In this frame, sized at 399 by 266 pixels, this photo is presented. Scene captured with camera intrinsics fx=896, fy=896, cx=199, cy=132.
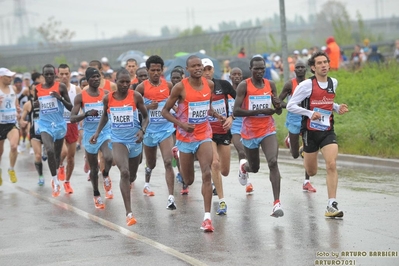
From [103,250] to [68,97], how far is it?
5.95m

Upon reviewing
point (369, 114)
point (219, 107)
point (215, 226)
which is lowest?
point (215, 226)

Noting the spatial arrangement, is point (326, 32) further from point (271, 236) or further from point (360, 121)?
point (271, 236)

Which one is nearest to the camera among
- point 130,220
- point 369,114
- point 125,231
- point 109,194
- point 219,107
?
point 125,231

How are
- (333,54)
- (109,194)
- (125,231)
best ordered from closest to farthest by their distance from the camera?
(125,231) < (109,194) < (333,54)

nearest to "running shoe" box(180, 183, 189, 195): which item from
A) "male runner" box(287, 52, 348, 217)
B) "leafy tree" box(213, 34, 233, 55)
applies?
"male runner" box(287, 52, 348, 217)

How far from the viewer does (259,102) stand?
1219 centimetres

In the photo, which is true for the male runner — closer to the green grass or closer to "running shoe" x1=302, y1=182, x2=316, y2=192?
"running shoe" x1=302, y1=182, x2=316, y2=192

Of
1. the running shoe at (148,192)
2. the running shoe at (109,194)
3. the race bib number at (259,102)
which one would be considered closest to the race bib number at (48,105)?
the running shoe at (109,194)

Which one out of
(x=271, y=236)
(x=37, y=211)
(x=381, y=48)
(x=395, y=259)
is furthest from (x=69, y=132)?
(x=381, y=48)

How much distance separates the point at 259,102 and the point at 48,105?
4.86 m

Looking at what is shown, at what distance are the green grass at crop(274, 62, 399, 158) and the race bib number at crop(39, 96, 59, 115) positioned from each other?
643 centimetres

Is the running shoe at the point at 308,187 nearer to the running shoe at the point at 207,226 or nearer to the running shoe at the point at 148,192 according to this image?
the running shoe at the point at 148,192

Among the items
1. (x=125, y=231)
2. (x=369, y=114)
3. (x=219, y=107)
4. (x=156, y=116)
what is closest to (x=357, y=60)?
(x=369, y=114)

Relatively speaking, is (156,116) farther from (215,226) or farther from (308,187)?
(215,226)
